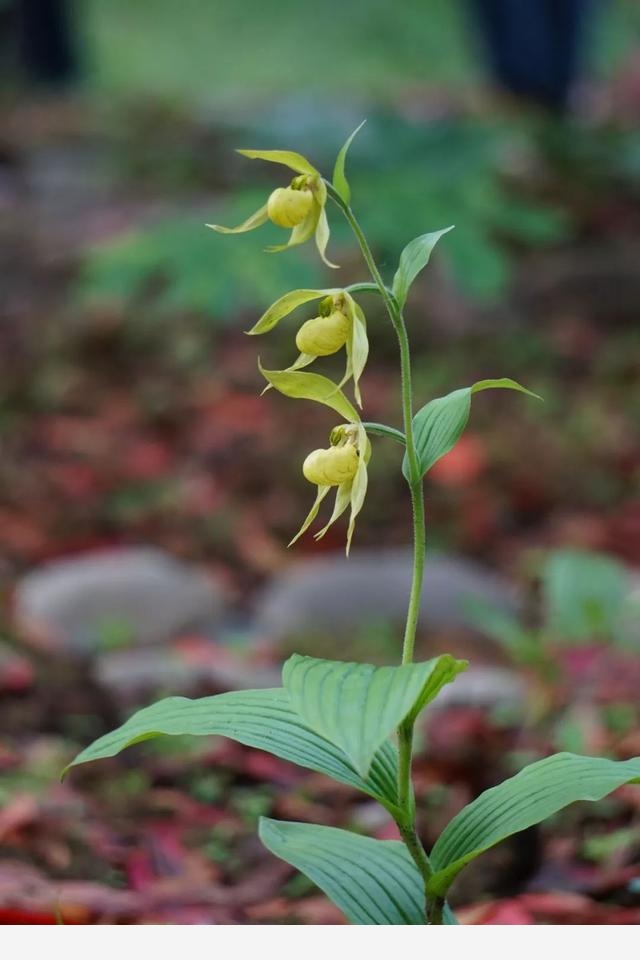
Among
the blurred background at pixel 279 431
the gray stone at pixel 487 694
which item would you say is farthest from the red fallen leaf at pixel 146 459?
the gray stone at pixel 487 694

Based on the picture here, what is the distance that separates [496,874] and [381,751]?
44 centimetres

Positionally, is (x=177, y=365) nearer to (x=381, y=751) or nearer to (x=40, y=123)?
(x=40, y=123)

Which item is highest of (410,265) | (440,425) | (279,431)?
(279,431)

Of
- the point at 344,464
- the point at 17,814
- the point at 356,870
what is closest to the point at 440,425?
the point at 344,464

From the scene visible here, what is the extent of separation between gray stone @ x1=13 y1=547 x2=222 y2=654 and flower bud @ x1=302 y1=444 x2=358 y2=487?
1314mm

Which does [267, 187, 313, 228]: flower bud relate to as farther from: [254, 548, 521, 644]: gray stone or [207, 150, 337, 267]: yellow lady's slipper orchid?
[254, 548, 521, 644]: gray stone

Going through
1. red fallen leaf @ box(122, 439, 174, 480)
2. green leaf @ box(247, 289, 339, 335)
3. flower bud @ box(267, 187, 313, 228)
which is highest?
red fallen leaf @ box(122, 439, 174, 480)

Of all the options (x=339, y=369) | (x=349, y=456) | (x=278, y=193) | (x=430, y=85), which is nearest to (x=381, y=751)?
(x=349, y=456)

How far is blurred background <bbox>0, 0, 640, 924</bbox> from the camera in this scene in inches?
53.1

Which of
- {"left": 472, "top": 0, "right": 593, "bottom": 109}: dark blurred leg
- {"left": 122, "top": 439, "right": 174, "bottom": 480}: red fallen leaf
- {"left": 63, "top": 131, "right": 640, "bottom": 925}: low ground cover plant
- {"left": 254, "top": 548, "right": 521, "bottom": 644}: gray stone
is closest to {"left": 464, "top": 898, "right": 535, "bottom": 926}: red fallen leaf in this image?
{"left": 63, "top": 131, "right": 640, "bottom": 925}: low ground cover plant

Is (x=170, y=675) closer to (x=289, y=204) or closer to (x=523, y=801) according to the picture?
(x=523, y=801)

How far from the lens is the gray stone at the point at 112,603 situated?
2.12 metres

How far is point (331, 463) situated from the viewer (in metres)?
0.79

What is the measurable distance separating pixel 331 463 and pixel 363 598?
154 centimetres
